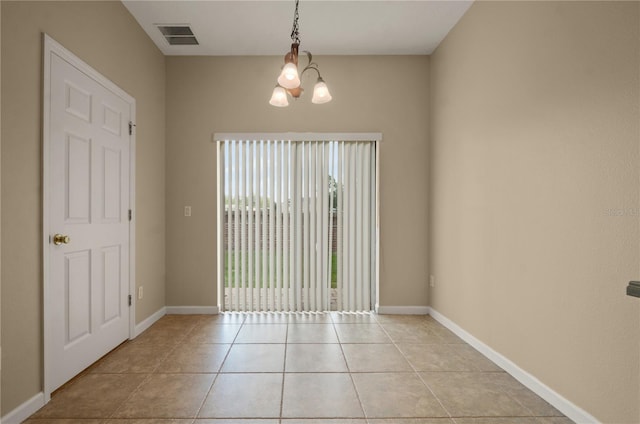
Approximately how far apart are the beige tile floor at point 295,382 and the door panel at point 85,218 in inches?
9.7

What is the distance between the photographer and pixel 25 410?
1931 millimetres

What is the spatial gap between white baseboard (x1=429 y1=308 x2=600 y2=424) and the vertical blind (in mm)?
1294

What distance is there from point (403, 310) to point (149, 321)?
2755 mm

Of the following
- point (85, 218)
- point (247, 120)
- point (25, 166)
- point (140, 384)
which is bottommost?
point (140, 384)

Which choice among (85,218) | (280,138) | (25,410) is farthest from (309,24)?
(25,410)

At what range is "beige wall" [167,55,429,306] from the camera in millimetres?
3957

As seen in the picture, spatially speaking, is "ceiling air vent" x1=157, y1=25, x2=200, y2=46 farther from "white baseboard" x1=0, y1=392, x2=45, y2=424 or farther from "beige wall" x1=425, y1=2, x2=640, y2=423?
"white baseboard" x1=0, y1=392, x2=45, y2=424

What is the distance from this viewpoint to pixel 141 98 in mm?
3389

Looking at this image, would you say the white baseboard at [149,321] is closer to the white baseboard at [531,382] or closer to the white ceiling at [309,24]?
the white ceiling at [309,24]

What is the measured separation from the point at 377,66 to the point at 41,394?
410cm

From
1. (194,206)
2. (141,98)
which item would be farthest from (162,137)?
(194,206)

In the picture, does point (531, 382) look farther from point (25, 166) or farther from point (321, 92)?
point (25, 166)

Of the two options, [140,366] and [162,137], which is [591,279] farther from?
[162,137]

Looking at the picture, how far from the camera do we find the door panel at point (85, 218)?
220cm
